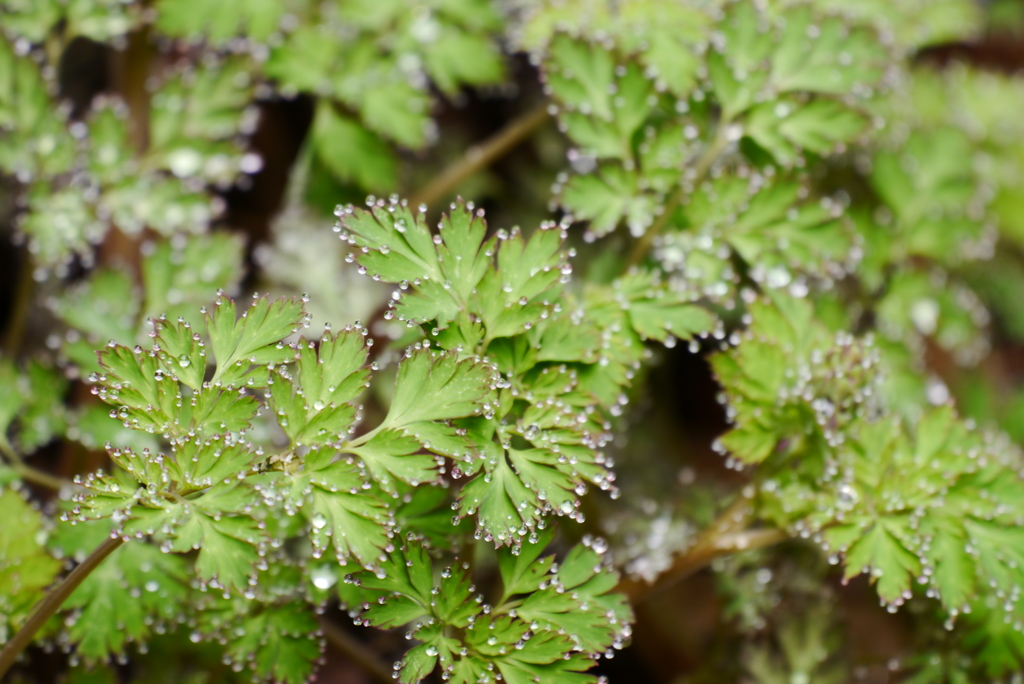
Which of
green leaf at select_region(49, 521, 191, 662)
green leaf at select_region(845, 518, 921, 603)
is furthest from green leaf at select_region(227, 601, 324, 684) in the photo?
green leaf at select_region(845, 518, 921, 603)

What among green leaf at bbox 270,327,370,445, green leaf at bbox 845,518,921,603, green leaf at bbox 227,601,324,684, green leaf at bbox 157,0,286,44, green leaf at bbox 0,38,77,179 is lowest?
green leaf at bbox 227,601,324,684

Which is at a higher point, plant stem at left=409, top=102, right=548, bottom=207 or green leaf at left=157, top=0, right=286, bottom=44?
green leaf at left=157, top=0, right=286, bottom=44

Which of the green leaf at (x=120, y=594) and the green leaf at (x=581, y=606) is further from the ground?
the green leaf at (x=581, y=606)

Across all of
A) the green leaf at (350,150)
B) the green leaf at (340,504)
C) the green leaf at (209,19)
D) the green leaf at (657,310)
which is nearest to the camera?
the green leaf at (340,504)

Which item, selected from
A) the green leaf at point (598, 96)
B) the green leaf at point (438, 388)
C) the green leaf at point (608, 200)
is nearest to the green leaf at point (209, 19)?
the green leaf at point (598, 96)

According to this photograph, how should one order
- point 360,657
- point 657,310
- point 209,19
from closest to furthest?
point 657,310
point 360,657
point 209,19

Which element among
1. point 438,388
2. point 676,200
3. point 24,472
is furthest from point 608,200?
point 24,472

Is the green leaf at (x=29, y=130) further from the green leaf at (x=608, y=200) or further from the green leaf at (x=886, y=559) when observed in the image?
the green leaf at (x=886, y=559)

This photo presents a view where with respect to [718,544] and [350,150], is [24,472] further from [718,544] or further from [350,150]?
[718,544]

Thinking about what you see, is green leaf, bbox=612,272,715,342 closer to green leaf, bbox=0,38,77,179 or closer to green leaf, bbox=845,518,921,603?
green leaf, bbox=845,518,921,603
